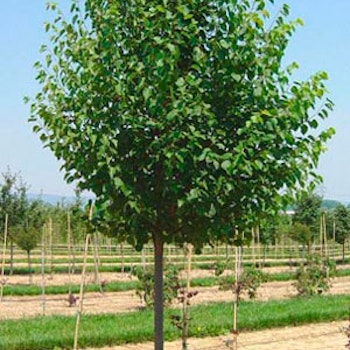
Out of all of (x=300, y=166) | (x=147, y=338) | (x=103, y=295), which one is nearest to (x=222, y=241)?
(x=300, y=166)

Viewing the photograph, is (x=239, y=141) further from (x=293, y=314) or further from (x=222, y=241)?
(x=293, y=314)

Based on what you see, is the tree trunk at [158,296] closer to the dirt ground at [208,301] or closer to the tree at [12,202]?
the dirt ground at [208,301]

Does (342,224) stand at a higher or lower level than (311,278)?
higher

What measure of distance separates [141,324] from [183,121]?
8.04 meters

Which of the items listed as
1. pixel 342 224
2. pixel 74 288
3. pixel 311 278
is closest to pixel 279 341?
pixel 311 278

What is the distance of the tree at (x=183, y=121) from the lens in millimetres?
5574

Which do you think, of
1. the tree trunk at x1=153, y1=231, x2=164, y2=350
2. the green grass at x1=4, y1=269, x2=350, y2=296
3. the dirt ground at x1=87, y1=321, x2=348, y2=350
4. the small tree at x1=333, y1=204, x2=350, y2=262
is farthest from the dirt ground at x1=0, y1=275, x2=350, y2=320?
the small tree at x1=333, y1=204, x2=350, y2=262

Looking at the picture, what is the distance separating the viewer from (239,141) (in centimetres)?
565

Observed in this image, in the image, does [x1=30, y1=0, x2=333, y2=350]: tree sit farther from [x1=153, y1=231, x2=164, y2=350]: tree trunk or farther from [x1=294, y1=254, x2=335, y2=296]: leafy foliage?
[x1=294, y1=254, x2=335, y2=296]: leafy foliage

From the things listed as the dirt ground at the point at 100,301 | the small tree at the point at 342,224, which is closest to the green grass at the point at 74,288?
the dirt ground at the point at 100,301

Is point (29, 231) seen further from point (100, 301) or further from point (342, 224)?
point (342, 224)

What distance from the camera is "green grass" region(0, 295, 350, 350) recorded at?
11461 mm

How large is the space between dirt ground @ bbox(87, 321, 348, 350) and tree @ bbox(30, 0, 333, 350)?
580 cm

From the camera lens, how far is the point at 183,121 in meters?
5.58
